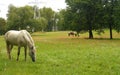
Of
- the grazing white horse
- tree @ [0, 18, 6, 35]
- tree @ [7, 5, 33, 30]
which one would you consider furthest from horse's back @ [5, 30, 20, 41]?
tree @ [0, 18, 6, 35]

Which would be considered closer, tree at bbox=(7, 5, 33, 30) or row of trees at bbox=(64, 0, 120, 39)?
row of trees at bbox=(64, 0, 120, 39)

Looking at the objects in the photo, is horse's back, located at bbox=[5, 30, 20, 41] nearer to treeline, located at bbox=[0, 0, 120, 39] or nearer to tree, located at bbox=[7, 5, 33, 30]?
treeline, located at bbox=[0, 0, 120, 39]

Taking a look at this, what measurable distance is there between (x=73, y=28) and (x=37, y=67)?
48.0 meters

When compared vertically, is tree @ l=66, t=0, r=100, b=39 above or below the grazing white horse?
above

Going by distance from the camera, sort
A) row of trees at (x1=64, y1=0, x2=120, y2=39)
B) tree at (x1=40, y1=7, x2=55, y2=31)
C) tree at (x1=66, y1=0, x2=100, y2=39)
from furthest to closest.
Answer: tree at (x1=40, y1=7, x2=55, y2=31), tree at (x1=66, y1=0, x2=100, y2=39), row of trees at (x1=64, y1=0, x2=120, y2=39)

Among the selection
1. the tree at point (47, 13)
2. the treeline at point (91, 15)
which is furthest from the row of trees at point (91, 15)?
the tree at point (47, 13)

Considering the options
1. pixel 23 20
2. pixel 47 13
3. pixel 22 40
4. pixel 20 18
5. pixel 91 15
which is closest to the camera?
pixel 22 40

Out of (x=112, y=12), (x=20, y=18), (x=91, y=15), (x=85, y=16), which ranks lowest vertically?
(x=85, y=16)

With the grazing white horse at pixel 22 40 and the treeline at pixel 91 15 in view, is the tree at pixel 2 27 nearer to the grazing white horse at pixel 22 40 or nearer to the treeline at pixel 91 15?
the treeline at pixel 91 15

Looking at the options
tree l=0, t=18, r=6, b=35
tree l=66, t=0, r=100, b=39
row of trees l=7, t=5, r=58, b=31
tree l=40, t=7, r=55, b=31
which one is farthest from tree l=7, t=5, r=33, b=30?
tree l=40, t=7, r=55, b=31

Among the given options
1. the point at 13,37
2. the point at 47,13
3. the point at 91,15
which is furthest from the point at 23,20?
the point at 13,37

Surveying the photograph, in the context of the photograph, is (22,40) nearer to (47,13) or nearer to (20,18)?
(20,18)

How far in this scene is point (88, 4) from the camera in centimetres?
6141

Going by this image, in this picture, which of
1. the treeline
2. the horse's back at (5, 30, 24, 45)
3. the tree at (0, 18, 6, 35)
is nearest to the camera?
the horse's back at (5, 30, 24, 45)
